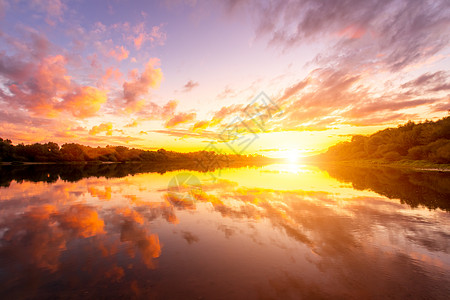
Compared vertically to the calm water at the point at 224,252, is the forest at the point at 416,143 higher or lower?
higher

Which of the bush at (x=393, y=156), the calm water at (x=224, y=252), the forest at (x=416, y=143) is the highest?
the forest at (x=416, y=143)

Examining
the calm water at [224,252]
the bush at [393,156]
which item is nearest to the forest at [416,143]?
the bush at [393,156]

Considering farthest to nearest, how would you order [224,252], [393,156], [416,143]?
[393,156]
[416,143]
[224,252]

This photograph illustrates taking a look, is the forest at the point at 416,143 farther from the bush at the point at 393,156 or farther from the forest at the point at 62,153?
the forest at the point at 62,153

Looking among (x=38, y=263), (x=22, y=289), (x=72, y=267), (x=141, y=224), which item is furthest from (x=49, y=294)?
(x=141, y=224)

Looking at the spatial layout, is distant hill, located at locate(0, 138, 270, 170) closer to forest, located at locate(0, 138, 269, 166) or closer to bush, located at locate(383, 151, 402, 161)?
forest, located at locate(0, 138, 269, 166)

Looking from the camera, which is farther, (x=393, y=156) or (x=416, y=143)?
(x=393, y=156)

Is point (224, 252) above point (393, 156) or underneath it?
underneath

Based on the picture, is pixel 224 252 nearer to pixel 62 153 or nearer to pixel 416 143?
pixel 416 143

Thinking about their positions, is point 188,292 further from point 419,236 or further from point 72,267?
point 419,236

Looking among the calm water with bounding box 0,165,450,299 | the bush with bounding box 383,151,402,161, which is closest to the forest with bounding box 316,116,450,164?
the bush with bounding box 383,151,402,161

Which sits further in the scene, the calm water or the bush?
the bush

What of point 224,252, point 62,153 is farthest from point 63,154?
point 224,252

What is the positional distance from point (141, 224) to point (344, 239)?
1020 cm
